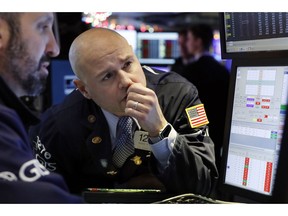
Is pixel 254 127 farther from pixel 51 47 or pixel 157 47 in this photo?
pixel 157 47

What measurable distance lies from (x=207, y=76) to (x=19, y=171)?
2254 millimetres

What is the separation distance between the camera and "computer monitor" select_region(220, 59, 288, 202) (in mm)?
1323

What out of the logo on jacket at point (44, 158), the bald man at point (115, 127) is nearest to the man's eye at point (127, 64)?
the bald man at point (115, 127)

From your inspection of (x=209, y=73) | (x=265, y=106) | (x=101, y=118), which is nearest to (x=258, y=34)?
(x=265, y=106)

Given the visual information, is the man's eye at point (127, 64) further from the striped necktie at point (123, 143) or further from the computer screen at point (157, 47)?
the computer screen at point (157, 47)

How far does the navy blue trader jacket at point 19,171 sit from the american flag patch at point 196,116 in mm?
593

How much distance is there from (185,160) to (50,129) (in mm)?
555

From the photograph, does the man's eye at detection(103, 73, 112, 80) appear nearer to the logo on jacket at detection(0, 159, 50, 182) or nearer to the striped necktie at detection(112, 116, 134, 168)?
the striped necktie at detection(112, 116, 134, 168)

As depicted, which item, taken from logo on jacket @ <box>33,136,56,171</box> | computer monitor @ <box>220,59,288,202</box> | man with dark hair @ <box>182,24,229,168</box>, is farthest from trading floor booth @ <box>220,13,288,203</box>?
man with dark hair @ <box>182,24,229,168</box>

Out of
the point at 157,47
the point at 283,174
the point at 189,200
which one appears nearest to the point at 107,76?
the point at 189,200

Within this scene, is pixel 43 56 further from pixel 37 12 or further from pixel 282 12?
pixel 282 12

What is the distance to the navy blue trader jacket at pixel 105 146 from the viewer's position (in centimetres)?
155

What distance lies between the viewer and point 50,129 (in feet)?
5.50

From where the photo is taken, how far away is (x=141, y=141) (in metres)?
1.57
